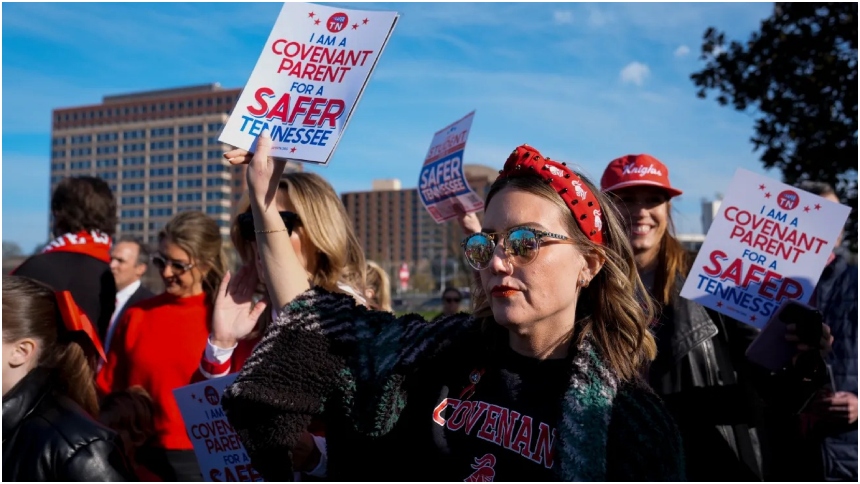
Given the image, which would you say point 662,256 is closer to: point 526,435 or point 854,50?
point 526,435

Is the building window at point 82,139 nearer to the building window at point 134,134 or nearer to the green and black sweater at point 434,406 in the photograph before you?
the building window at point 134,134

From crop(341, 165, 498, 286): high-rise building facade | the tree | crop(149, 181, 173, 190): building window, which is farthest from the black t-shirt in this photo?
crop(341, 165, 498, 286): high-rise building facade

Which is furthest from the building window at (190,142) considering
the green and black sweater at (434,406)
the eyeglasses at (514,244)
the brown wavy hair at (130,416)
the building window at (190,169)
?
the eyeglasses at (514,244)

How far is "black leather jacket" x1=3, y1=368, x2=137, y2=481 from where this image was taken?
241 cm

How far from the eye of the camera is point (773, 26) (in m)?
9.35

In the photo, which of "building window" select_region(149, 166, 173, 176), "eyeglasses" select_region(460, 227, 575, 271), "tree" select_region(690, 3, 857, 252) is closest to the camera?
"eyeglasses" select_region(460, 227, 575, 271)

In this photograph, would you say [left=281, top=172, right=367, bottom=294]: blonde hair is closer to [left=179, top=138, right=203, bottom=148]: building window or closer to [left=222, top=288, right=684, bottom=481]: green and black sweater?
[left=222, top=288, right=684, bottom=481]: green and black sweater

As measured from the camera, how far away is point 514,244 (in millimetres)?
1919

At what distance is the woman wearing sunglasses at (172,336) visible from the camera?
12.4 feet

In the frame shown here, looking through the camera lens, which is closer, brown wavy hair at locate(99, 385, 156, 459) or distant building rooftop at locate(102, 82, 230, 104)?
brown wavy hair at locate(99, 385, 156, 459)

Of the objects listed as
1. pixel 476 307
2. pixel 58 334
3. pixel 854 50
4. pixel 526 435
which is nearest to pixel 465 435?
pixel 526 435

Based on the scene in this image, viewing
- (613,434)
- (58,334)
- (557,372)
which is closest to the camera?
(613,434)

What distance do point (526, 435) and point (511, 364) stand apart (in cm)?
21

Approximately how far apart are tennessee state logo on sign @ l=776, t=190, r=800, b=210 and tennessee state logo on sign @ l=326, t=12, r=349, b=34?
1981mm
